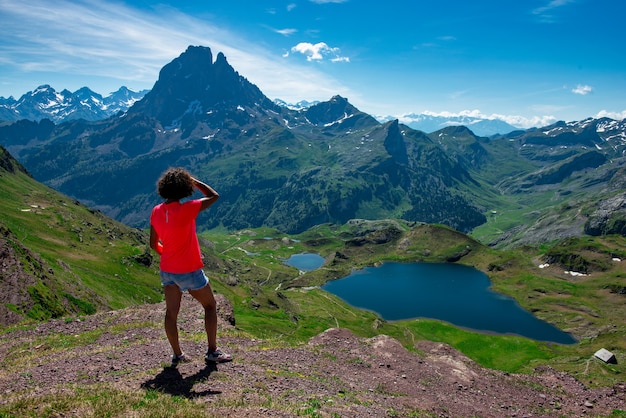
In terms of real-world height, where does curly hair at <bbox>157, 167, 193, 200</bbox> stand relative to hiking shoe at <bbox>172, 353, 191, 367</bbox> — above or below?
above

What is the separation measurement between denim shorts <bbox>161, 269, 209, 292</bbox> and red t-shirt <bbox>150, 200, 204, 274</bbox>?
21cm

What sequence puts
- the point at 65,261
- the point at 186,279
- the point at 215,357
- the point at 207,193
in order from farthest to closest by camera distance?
the point at 65,261, the point at 215,357, the point at 207,193, the point at 186,279

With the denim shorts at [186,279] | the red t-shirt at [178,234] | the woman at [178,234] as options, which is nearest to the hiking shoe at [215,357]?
the woman at [178,234]

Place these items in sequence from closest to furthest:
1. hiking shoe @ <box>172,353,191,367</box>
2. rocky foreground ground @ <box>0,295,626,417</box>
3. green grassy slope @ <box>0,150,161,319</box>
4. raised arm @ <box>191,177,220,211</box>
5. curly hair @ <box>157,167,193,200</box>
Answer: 1. curly hair @ <box>157,167,193,200</box>
2. raised arm @ <box>191,177,220,211</box>
3. rocky foreground ground @ <box>0,295,626,417</box>
4. hiking shoe @ <box>172,353,191,367</box>
5. green grassy slope @ <box>0,150,161,319</box>

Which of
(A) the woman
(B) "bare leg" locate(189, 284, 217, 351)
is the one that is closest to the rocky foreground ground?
(B) "bare leg" locate(189, 284, 217, 351)

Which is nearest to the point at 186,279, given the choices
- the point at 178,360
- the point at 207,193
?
the point at 207,193

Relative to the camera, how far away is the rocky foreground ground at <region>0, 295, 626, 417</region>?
1313 cm

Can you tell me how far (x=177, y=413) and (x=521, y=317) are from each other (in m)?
192

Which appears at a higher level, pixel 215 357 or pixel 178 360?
pixel 215 357

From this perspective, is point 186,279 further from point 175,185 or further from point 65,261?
point 65,261

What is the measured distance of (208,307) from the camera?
13.8 metres

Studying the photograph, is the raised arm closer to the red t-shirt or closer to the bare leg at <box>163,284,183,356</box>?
the red t-shirt

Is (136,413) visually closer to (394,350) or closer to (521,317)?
(394,350)

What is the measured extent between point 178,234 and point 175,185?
1.57m
